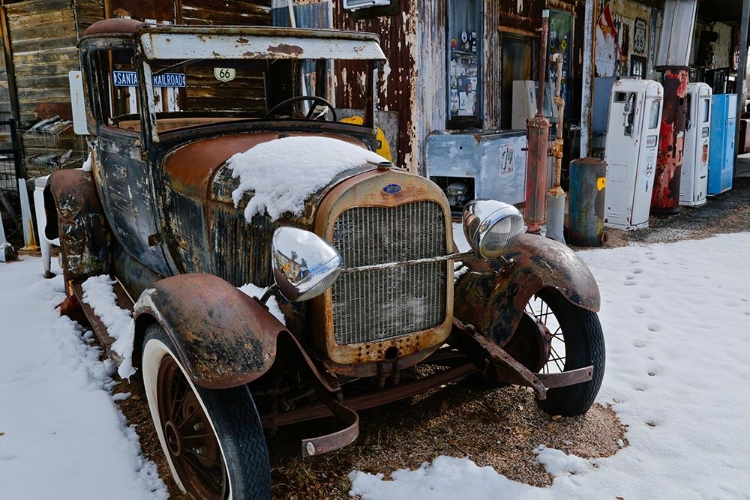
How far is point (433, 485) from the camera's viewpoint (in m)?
2.54

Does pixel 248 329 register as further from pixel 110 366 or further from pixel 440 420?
pixel 110 366

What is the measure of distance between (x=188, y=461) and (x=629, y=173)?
19.7 ft

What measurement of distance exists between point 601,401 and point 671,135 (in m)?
5.41

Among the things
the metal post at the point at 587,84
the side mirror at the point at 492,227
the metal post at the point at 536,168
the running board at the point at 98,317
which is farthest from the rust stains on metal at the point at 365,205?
the metal post at the point at 587,84

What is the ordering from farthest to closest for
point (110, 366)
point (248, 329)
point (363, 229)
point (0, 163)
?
point (0, 163)
point (110, 366)
point (363, 229)
point (248, 329)

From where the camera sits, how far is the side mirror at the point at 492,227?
2.69 metres

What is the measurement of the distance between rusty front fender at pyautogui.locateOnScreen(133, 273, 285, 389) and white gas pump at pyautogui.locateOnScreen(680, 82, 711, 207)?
24.6 ft

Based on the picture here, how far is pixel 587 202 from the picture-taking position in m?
6.38

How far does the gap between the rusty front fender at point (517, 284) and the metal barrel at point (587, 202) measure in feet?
11.5

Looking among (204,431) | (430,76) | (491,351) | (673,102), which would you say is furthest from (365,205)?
(673,102)

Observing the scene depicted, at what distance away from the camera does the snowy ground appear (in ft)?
8.34

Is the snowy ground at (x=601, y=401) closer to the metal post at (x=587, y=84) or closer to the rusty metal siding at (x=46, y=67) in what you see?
the rusty metal siding at (x=46, y=67)

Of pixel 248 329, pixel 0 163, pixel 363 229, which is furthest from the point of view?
pixel 0 163

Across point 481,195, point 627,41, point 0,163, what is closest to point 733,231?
point 481,195
